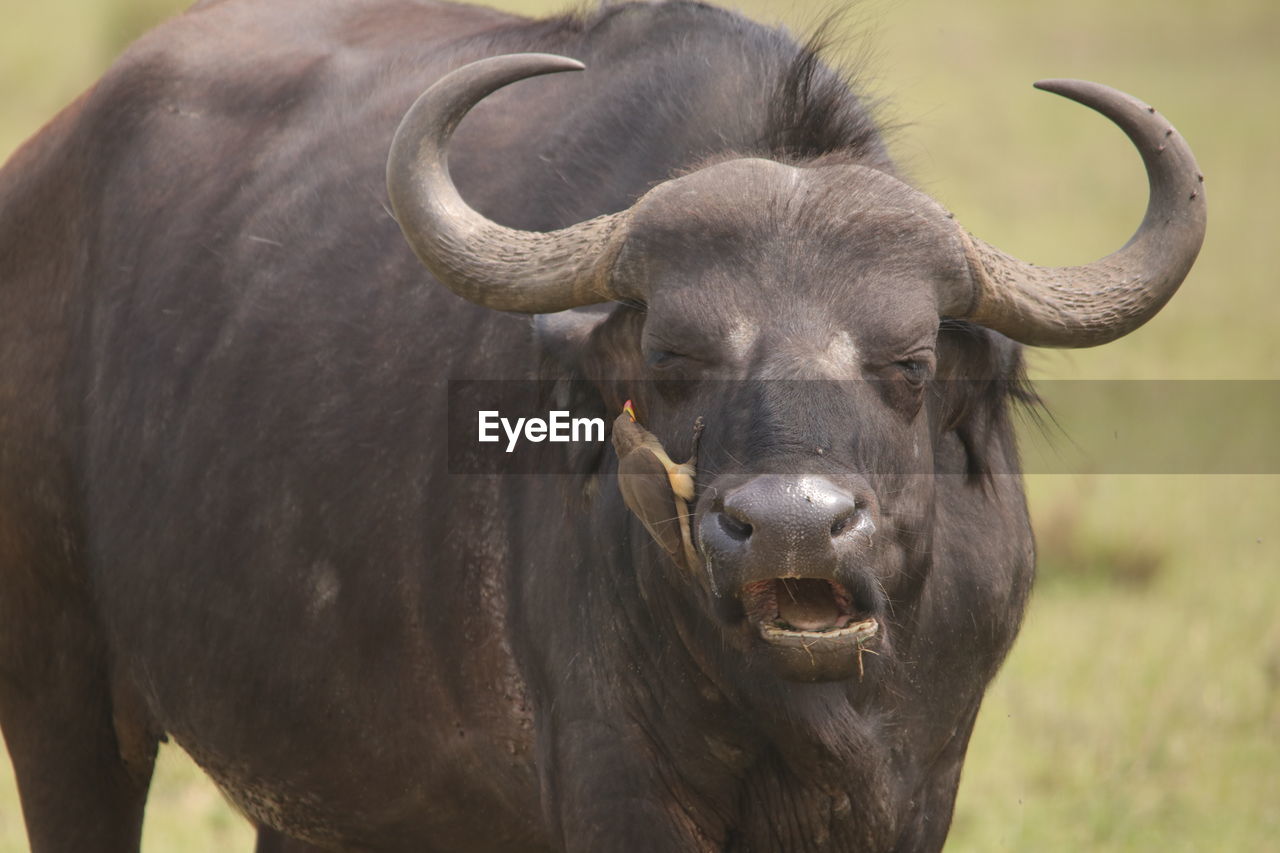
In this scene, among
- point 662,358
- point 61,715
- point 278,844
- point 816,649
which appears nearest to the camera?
point 816,649

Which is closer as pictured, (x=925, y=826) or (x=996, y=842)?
(x=925, y=826)

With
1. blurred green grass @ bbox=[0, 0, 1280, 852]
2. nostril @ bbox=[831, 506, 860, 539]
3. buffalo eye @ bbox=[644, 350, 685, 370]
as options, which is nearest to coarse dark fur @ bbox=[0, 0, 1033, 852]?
buffalo eye @ bbox=[644, 350, 685, 370]

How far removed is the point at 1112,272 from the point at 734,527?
1167 millimetres

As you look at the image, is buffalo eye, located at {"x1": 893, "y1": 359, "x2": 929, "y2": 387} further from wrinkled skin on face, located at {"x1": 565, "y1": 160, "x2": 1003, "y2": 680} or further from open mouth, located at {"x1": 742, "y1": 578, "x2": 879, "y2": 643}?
open mouth, located at {"x1": 742, "y1": 578, "x2": 879, "y2": 643}

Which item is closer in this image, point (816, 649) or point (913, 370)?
point (816, 649)

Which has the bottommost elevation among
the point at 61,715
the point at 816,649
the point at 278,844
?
the point at 278,844

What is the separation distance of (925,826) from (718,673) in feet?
2.58

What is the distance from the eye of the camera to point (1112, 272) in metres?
4.07

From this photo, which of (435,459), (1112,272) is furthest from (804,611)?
(435,459)

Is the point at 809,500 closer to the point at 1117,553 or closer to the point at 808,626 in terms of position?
the point at 808,626

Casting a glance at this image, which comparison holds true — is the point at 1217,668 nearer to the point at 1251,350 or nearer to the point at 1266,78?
the point at 1251,350

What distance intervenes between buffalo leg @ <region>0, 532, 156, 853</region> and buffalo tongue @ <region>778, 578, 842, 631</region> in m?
2.72

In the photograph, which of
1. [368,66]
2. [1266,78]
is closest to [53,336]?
[368,66]

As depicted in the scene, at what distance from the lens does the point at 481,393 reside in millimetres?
4617
